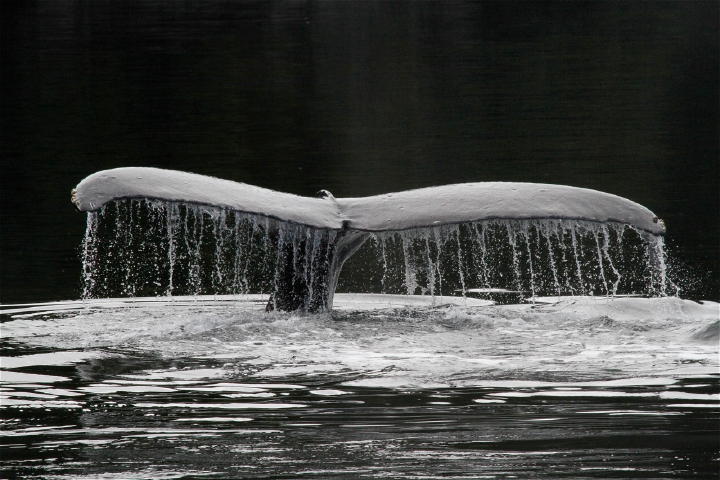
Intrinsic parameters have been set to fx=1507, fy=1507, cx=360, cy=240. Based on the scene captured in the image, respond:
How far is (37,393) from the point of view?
796 cm

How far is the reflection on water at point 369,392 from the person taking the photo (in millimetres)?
6445

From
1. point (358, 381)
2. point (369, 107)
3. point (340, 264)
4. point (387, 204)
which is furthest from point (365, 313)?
point (369, 107)

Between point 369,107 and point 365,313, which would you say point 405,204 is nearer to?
point 365,313

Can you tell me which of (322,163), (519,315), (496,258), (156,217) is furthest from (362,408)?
(322,163)

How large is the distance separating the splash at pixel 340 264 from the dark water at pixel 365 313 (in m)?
0.30

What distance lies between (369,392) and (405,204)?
1.40 metres

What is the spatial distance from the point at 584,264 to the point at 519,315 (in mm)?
3746

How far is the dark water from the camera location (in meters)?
6.74

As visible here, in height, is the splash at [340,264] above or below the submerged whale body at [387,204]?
below

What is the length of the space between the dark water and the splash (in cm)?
30

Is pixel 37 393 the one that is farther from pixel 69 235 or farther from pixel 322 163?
pixel 322 163

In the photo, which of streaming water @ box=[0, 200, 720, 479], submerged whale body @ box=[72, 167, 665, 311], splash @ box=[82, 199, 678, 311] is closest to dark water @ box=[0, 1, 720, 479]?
streaming water @ box=[0, 200, 720, 479]

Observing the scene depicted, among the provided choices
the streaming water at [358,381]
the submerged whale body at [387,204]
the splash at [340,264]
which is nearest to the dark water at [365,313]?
the streaming water at [358,381]

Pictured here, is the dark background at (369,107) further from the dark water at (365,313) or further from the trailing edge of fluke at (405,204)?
the trailing edge of fluke at (405,204)
